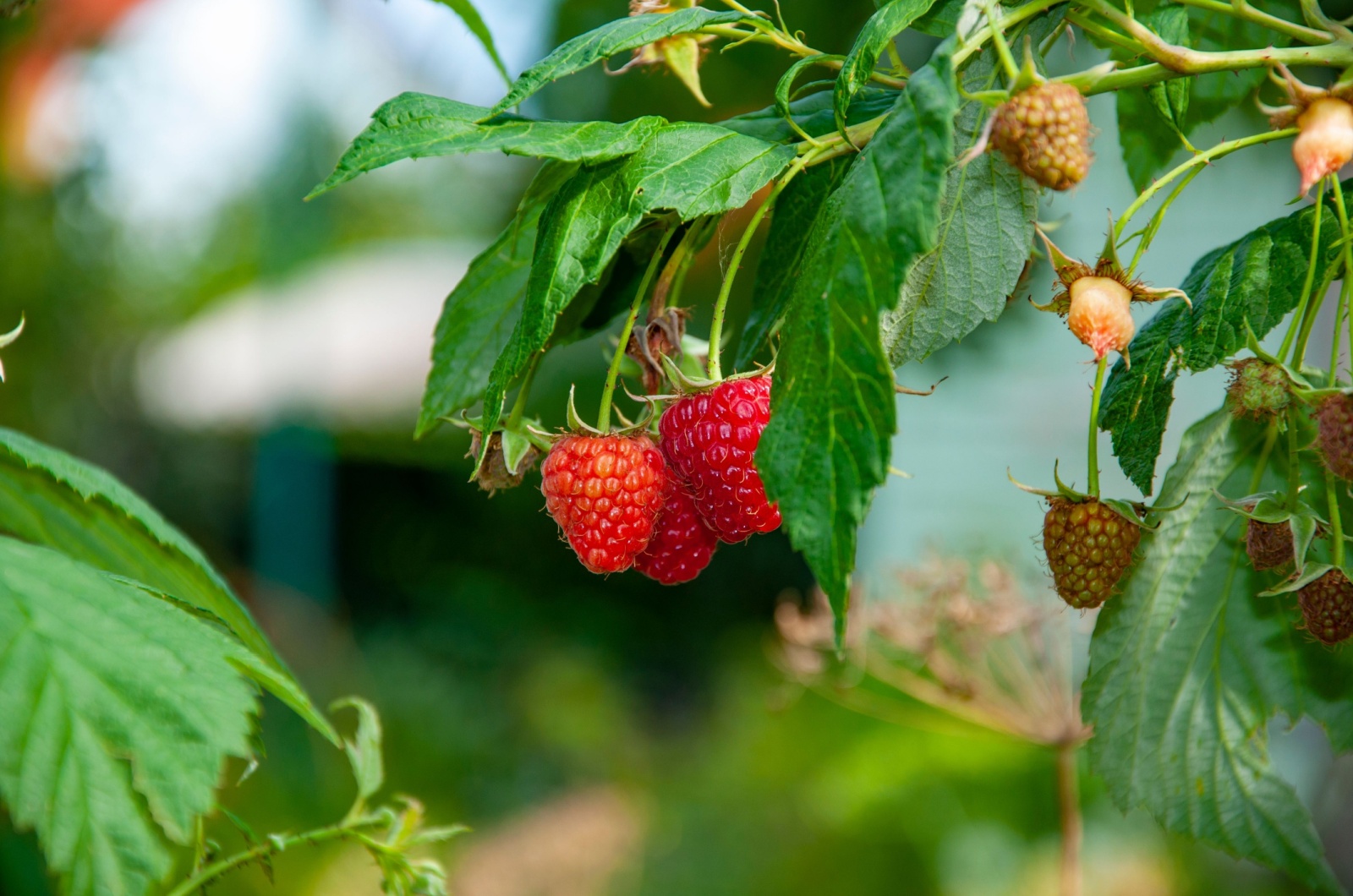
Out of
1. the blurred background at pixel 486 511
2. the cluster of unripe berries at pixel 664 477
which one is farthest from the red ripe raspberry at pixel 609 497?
the blurred background at pixel 486 511

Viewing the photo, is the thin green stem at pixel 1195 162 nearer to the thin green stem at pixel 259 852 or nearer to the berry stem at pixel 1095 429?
the berry stem at pixel 1095 429

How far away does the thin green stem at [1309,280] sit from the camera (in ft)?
1.15

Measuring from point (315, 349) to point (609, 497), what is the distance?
3.28 metres

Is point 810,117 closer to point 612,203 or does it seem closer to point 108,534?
point 612,203

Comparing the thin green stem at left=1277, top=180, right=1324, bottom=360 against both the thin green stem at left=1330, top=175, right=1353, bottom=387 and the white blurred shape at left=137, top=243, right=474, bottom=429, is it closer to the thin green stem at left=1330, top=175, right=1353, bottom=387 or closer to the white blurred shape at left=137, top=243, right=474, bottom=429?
the thin green stem at left=1330, top=175, right=1353, bottom=387

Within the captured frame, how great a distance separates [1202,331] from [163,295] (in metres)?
3.52

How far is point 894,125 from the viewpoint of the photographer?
0.93ft

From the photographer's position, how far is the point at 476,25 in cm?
50

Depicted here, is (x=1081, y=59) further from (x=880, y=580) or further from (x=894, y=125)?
(x=894, y=125)

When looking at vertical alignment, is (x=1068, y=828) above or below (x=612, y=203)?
below

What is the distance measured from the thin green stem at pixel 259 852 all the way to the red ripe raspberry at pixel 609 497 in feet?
0.56

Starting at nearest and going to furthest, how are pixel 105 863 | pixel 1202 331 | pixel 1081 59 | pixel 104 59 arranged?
1. pixel 105 863
2. pixel 1202 331
3. pixel 1081 59
4. pixel 104 59

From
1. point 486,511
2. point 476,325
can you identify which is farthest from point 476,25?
point 486,511

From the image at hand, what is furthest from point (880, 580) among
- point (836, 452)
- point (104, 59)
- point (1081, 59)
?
point (104, 59)
